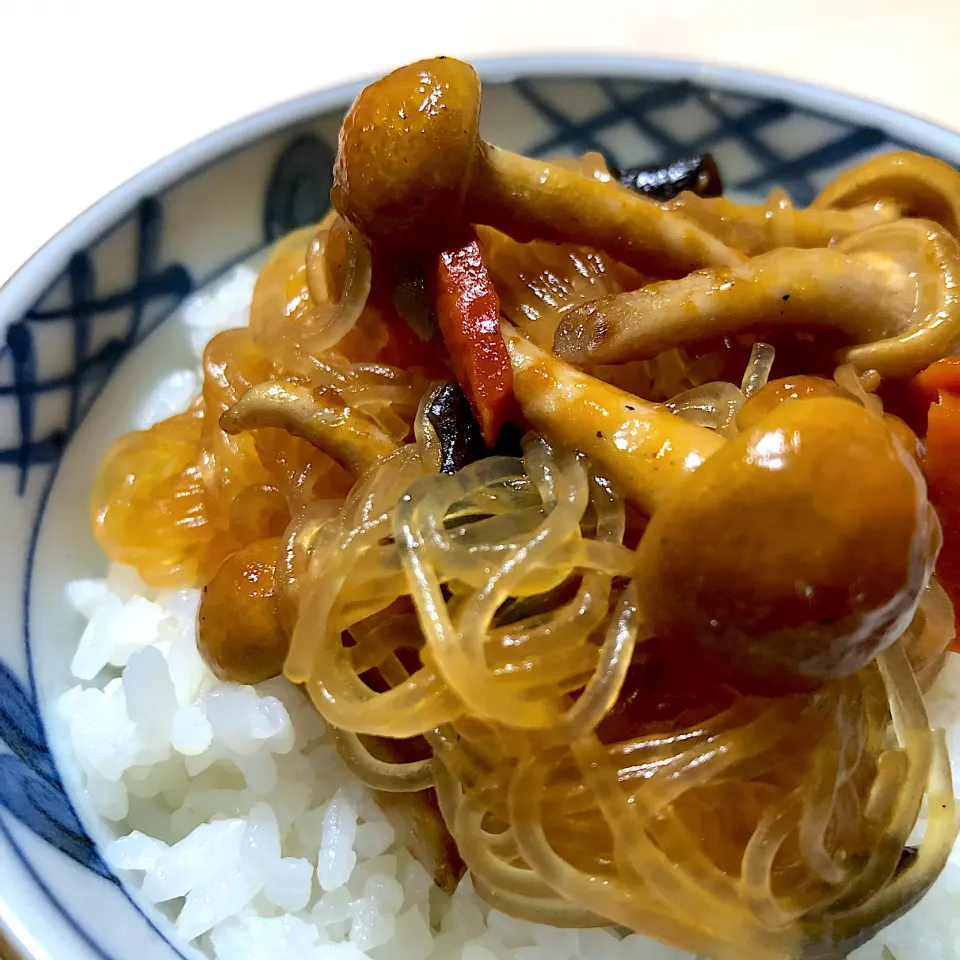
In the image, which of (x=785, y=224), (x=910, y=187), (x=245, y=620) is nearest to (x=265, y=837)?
(x=245, y=620)

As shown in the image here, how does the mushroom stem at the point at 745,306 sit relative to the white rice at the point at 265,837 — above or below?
above

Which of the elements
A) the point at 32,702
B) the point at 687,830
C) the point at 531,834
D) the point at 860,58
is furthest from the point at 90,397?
the point at 860,58

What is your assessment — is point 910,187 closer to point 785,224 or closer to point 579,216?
point 785,224

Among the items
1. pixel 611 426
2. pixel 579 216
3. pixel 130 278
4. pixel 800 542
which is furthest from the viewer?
pixel 130 278

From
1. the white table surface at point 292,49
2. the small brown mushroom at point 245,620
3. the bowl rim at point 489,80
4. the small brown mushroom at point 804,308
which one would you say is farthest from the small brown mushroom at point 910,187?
the white table surface at point 292,49

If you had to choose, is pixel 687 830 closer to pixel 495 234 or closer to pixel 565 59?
pixel 495 234

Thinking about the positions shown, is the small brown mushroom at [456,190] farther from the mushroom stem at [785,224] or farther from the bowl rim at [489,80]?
the bowl rim at [489,80]

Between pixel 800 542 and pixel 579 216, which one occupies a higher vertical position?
pixel 579 216
